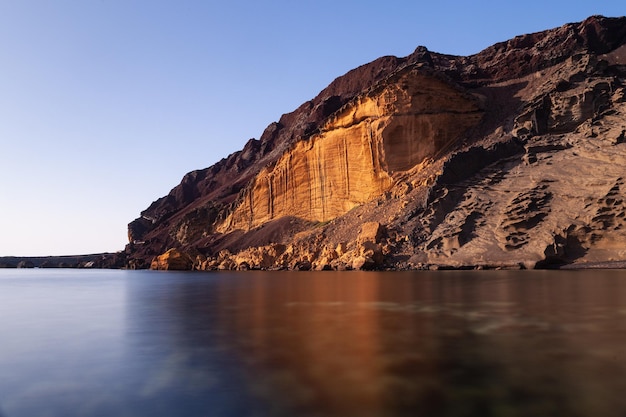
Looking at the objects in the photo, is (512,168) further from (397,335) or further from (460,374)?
(460,374)

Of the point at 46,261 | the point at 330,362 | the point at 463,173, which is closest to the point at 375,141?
the point at 463,173

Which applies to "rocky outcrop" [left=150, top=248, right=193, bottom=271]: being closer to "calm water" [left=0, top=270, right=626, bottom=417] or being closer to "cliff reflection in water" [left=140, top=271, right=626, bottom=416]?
"calm water" [left=0, top=270, right=626, bottom=417]

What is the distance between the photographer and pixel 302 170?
2295 inches

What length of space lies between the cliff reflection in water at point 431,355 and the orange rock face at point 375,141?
3433 cm

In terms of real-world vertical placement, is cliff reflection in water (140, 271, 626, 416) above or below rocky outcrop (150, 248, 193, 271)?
below

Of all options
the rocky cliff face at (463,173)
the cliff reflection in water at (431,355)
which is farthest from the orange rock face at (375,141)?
the cliff reflection in water at (431,355)

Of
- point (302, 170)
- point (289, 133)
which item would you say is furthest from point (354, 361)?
point (289, 133)

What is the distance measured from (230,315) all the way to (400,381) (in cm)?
769

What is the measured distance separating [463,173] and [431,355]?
34030 mm

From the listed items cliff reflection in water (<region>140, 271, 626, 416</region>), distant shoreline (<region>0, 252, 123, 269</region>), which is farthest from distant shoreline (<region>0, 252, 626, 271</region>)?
cliff reflection in water (<region>140, 271, 626, 416</region>)

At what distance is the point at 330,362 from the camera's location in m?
6.60

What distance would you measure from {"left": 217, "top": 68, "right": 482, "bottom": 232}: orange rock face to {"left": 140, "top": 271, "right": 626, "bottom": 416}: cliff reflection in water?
113 ft

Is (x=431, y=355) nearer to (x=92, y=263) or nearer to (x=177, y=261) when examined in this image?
(x=177, y=261)

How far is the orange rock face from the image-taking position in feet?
153
